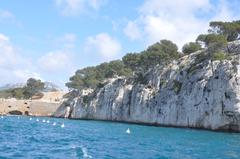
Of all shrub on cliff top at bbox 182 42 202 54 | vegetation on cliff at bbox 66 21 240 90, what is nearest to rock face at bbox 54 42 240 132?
vegetation on cliff at bbox 66 21 240 90

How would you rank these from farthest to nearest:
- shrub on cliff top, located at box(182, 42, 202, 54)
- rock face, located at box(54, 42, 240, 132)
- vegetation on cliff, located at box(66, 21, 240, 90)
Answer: shrub on cliff top, located at box(182, 42, 202, 54) < vegetation on cliff, located at box(66, 21, 240, 90) < rock face, located at box(54, 42, 240, 132)

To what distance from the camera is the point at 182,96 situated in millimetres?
100438

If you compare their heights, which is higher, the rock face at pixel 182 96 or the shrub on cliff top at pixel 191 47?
the shrub on cliff top at pixel 191 47

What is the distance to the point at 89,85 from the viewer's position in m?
188

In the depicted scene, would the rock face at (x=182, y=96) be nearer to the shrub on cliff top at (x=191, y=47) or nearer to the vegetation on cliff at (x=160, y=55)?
the vegetation on cliff at (x=160, y=55)

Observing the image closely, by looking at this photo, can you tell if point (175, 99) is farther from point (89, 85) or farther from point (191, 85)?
point (89, 85)

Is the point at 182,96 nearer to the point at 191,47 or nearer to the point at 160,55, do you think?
the point at 191,47

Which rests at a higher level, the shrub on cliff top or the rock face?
the shrub on cliff top

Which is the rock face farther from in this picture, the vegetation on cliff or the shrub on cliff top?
the shrub on cliff top

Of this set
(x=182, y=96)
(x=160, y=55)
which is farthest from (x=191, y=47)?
(x=182, y=96)

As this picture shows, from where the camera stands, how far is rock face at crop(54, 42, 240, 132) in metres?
86.3

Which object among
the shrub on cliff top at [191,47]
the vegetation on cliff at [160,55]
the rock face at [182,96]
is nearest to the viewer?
the rock face at [182,96]

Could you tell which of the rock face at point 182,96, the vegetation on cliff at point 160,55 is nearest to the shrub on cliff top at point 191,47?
the vegetation on cliff at point 160,55

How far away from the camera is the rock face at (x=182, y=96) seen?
86.3 m
